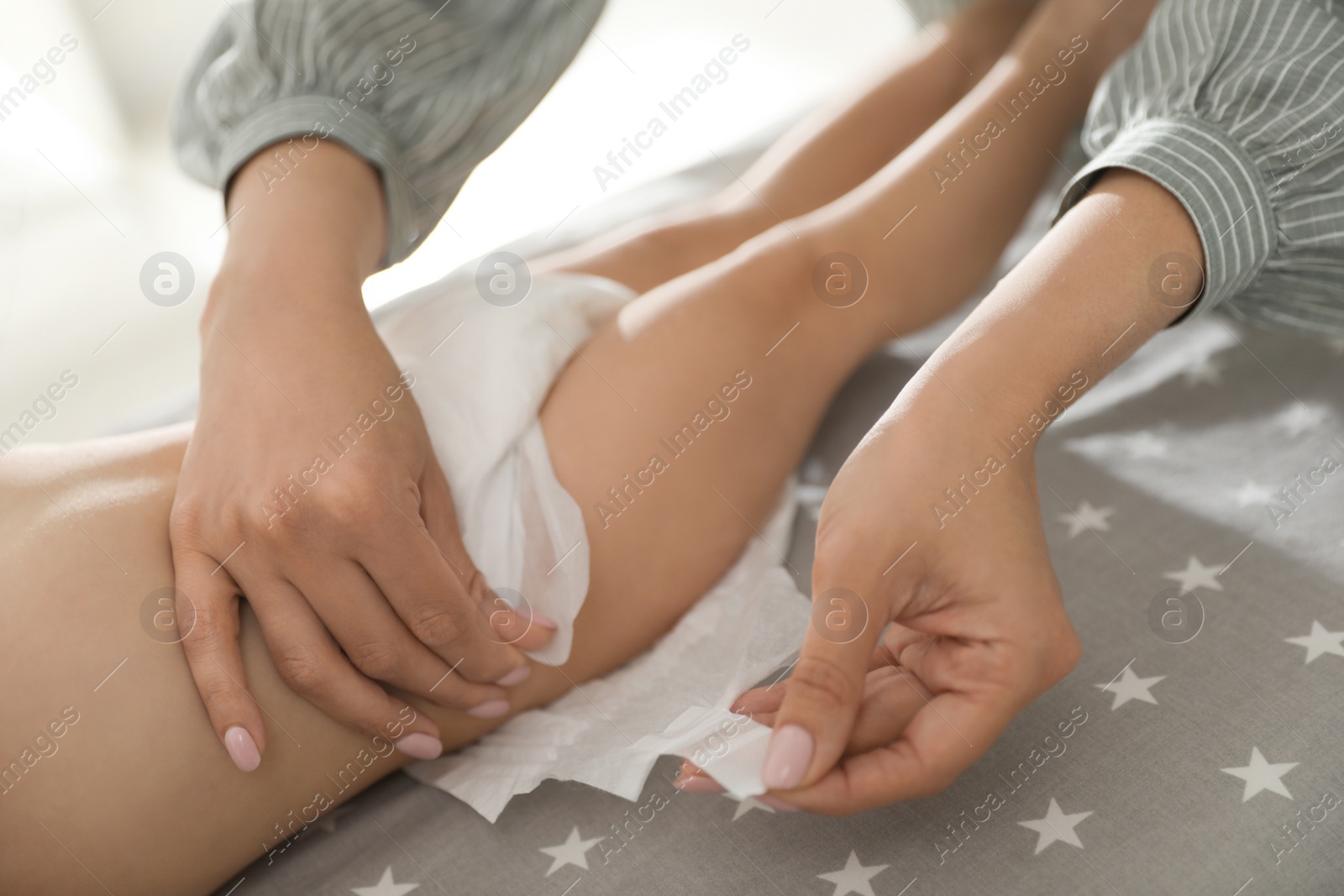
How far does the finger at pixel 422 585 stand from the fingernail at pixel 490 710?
4 cm

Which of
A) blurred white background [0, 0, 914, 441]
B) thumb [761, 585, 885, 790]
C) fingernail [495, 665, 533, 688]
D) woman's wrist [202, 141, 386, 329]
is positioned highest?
woman's wrist [202, 141, 386, 329]

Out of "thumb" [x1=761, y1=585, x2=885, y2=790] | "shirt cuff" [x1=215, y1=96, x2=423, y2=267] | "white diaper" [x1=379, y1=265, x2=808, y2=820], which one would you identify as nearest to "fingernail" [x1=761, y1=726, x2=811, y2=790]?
"thumb" [x1=761, y1=585, x2=885, y2=790]

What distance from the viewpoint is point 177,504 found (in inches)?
21.6

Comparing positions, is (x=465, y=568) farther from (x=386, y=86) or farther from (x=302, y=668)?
(x=386, y=86)

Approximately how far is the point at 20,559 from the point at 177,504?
0.08m

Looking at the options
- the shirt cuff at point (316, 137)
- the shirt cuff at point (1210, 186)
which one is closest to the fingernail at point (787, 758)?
the shirt cuff at point (1210, 186)

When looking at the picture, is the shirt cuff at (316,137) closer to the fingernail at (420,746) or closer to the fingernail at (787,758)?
the fingernail at (420,746)

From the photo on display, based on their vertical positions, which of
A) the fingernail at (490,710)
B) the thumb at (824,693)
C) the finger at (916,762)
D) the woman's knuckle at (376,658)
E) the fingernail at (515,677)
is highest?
the thumb at (824,693)

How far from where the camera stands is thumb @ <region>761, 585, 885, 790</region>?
424mm

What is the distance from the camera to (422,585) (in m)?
0.53

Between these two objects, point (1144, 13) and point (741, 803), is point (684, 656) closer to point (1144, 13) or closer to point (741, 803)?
point (741, 803)

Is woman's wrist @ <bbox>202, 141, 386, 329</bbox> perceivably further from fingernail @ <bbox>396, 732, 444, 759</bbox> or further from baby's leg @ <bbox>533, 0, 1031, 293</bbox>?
fingernail @ <bbox>396, 732, 444, 759</bbox>

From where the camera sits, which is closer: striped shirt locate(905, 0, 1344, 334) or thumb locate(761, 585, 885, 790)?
thumb locate(761, 585, 885, 790)

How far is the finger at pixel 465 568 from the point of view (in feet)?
1.87
